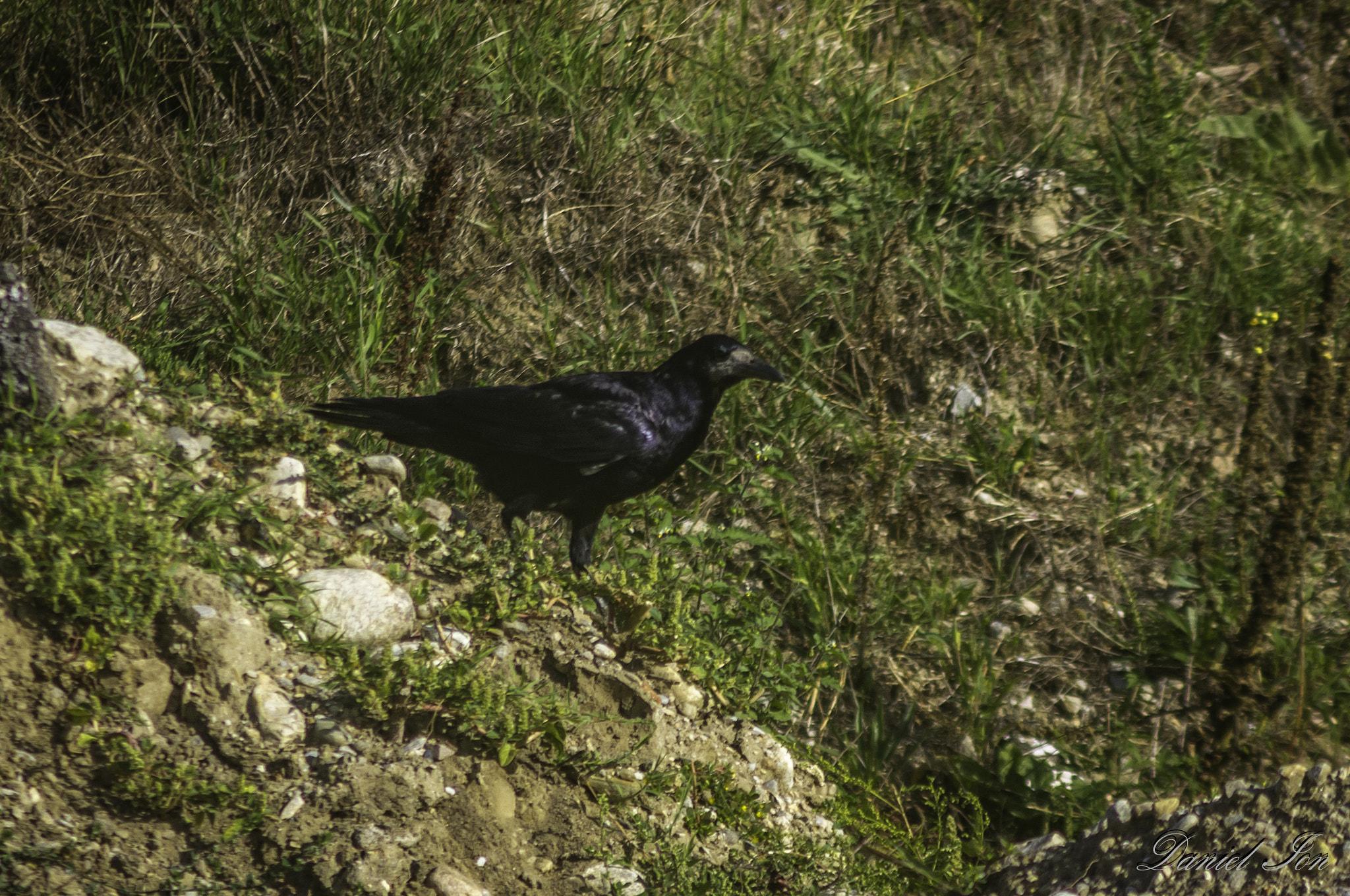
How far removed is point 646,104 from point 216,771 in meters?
3.49

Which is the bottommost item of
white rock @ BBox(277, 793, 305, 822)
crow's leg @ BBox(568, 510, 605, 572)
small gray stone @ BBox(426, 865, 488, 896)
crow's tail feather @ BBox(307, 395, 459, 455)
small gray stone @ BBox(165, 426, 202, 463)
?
white rock @ BBox(277, 793, 305, 822)

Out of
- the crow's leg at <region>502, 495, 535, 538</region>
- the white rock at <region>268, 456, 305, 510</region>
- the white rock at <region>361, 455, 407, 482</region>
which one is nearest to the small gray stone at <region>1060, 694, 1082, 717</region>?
the crow's leg at <region>502, 495, 535, 538</region>

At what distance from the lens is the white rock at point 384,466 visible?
3.80 metres

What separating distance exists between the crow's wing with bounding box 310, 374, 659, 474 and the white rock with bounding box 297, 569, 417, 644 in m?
0.66

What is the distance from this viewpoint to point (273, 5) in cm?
468

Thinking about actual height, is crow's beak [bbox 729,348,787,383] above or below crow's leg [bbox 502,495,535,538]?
above

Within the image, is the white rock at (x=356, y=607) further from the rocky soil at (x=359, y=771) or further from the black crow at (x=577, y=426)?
the black crow at (x=577, y=426)

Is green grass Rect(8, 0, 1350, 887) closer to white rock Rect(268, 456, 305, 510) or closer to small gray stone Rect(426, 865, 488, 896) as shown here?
white rock Rect(268, 456, 305, 510)

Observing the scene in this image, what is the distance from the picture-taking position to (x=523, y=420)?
12.4 ft

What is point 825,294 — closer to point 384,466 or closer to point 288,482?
point 384,466

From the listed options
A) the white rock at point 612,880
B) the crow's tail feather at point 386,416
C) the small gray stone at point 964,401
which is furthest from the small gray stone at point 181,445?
the small gray stone at point 964,401

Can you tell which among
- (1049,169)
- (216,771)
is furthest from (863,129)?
(216,771)

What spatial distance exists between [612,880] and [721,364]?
180cm

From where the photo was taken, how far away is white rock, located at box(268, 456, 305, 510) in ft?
11.4
